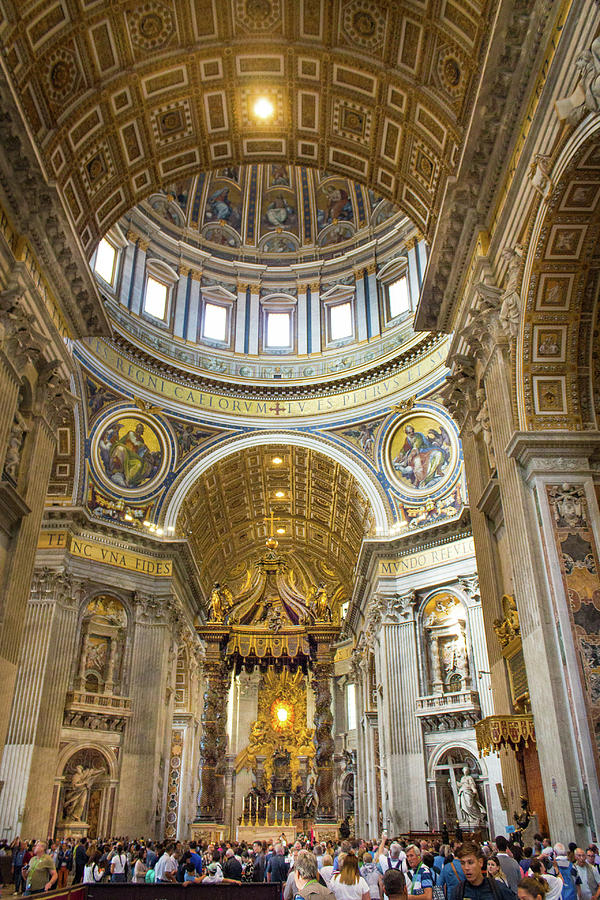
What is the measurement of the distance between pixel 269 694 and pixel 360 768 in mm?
8153

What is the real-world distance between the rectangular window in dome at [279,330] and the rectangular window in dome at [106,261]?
7.15m

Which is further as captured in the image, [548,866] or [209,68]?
[209,68]

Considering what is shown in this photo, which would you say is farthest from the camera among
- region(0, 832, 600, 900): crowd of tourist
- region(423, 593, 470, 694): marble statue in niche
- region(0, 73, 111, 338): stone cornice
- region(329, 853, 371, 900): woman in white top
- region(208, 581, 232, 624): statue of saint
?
region(208, 581, 232, 624): statue of saint

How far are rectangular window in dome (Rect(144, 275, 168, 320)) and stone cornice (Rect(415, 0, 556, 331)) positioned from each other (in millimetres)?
16094

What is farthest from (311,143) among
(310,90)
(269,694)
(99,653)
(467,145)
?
(269,694)

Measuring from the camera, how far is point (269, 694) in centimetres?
3738

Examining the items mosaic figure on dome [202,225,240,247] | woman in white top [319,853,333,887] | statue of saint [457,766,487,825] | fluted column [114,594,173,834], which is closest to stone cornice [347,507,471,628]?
statue of saint [457,766,487,825]

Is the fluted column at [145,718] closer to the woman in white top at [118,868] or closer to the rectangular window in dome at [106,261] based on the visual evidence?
the woman in white top at [118,868]

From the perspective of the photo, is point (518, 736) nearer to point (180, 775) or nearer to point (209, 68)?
point (209, 68)

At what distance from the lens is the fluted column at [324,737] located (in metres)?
23.2

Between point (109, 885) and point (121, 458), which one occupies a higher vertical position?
point (121, 458)

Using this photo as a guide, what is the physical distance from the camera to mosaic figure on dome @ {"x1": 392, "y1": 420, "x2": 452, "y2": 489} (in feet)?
84.6

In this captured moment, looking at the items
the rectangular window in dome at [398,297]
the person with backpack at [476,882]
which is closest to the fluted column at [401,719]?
the rectangular window in dome at [398,297]

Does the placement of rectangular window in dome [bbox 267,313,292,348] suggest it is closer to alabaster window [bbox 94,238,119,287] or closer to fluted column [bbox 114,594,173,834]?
alabaster window [bbox 94,238,119,287]
